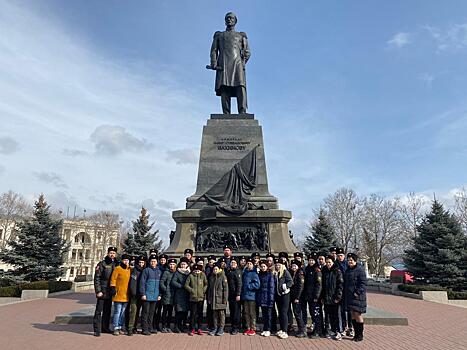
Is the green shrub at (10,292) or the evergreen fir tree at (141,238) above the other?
the evergreen fir tree at (141,238)

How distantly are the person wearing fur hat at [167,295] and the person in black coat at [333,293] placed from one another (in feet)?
10.5

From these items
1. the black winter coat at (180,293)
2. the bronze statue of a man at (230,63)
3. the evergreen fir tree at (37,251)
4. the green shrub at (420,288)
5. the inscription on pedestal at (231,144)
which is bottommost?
the green shrub at (420,288)

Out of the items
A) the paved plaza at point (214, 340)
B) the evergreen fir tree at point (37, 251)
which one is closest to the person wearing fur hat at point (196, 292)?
the paved plaza at point (214, 340)

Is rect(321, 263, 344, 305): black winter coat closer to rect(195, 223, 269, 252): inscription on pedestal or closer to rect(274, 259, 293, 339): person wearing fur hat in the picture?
rect(274, 259, 293, 339): person wearing fur hat

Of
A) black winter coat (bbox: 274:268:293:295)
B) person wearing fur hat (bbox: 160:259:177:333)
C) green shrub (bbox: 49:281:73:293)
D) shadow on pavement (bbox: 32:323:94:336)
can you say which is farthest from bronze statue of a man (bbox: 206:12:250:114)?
green shrub (bbox: 49:281:73:293)

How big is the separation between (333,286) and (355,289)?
1.44 ft

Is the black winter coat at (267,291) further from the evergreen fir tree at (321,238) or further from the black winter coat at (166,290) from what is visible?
the evergreen fir tree at (321,238)

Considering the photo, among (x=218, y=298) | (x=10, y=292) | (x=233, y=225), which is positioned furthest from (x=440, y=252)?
(x=10, y=292)

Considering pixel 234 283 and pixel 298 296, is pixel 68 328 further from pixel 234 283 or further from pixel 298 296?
pixel 298 296

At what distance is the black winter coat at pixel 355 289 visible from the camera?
23.5 feet

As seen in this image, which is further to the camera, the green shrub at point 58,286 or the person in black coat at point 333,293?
the green shrub at point 58,286

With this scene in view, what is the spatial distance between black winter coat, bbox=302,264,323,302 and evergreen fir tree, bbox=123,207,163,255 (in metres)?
20.6

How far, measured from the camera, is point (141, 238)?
2712 centimetres

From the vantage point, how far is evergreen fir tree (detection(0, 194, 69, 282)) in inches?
750
